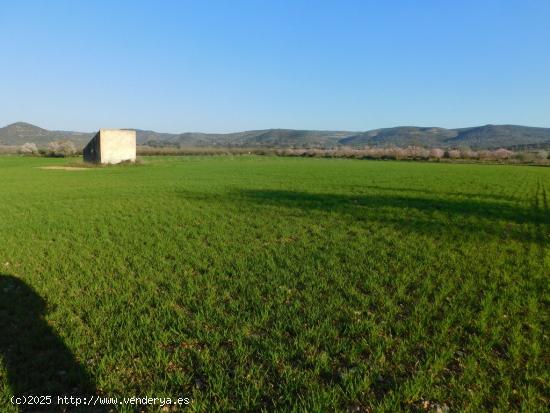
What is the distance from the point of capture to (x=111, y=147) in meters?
63.7

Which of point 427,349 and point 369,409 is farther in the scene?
point 427,349

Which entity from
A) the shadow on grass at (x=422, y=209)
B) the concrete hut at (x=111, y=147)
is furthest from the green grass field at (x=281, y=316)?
the concrete hut at (x=111, y=147)

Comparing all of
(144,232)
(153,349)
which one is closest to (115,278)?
(153,349)

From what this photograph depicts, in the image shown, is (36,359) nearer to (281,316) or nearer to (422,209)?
(281,316)

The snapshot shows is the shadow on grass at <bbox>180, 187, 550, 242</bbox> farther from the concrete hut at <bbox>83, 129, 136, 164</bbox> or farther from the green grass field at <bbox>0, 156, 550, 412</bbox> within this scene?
the concrete hut at <bbox>83, 129, 136, 164</bbox>

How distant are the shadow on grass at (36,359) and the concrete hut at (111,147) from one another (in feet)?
200

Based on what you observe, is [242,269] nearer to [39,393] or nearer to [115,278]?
[115,278]

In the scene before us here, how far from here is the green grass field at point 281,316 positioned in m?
4.69

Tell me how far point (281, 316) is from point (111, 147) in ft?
210

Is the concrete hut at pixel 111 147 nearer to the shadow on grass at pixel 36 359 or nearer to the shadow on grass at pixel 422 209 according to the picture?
the shadow on grass at pixel 422 209

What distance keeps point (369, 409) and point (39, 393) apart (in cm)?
381

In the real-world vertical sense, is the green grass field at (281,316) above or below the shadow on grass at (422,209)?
below

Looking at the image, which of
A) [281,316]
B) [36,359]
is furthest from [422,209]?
[36,359]

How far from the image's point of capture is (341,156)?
11375 cm
